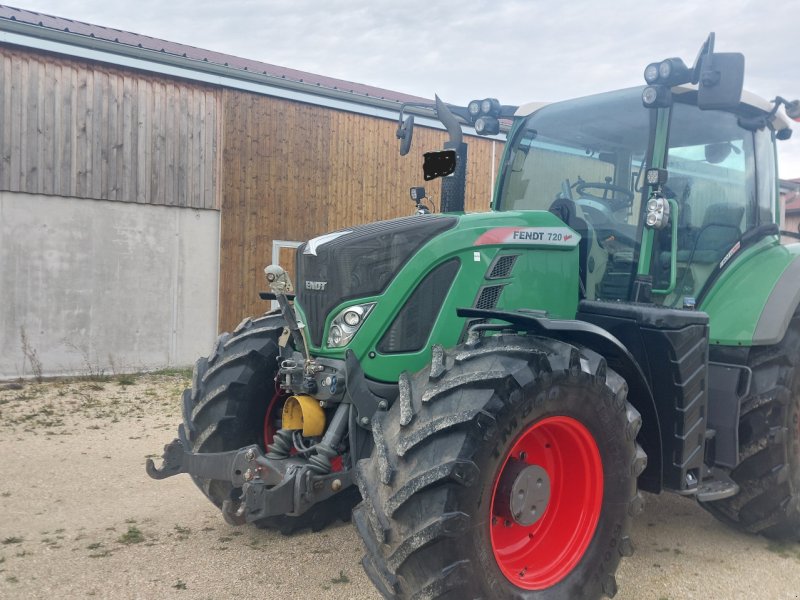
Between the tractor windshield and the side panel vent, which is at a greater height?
the tractor windshield

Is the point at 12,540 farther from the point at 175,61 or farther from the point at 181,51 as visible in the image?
the point at 181,51

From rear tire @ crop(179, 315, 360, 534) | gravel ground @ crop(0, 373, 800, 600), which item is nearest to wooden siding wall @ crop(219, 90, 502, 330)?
gravel ground @ crop(0, 373, 800, 600)

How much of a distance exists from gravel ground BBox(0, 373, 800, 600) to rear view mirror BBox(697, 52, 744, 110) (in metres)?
2.32

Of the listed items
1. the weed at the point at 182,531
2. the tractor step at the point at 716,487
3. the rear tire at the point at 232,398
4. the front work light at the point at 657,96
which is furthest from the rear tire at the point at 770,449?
the weed at the point at 182,531

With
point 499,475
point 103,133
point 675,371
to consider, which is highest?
point 103,133

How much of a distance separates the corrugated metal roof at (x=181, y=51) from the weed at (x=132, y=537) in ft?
23.6

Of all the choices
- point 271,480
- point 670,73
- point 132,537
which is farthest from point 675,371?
point 132,537

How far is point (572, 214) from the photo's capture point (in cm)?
411

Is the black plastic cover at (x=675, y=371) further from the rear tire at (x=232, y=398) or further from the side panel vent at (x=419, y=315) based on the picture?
the rear tire at (x=232, y=398)

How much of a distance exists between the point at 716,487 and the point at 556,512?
1.11m

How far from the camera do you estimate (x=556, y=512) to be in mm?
3299

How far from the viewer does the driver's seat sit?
3977 mm

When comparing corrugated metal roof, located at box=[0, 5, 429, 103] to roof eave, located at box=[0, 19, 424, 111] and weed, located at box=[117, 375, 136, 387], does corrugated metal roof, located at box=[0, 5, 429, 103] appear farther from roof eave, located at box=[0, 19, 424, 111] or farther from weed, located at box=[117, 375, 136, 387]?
weed, located at box=[117, 375, 136, 387]

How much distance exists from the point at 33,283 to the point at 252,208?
312 centimetres
